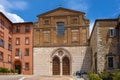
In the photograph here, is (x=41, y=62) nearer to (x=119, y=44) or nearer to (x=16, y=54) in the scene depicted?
(x=16, y=54)

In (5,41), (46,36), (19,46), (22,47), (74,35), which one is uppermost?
(74,35)

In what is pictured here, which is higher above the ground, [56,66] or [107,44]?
[107,44]

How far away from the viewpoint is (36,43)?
51.7 m

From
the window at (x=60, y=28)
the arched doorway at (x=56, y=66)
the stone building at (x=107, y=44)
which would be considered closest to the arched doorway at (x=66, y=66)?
the arched doorway at (x=56, y=66)

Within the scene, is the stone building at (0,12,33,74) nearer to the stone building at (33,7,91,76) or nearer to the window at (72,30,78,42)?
the stone building at (33,7,91,76)

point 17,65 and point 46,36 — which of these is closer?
point 46,36

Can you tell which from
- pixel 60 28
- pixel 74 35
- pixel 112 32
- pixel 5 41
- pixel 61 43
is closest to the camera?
pixel 112 32

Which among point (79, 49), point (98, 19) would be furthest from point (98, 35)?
point (79, 49)

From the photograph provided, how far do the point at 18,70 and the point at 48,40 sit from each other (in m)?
8.58

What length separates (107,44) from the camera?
33.3 m

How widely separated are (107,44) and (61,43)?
18.7 metres

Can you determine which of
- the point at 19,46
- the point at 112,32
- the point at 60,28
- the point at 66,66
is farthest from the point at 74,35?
the point at 112,32

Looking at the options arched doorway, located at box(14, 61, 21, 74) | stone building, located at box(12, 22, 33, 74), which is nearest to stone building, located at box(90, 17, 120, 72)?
stone building, located at box(12, 22, 33, 74)

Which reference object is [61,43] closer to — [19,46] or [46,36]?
[46,36]
